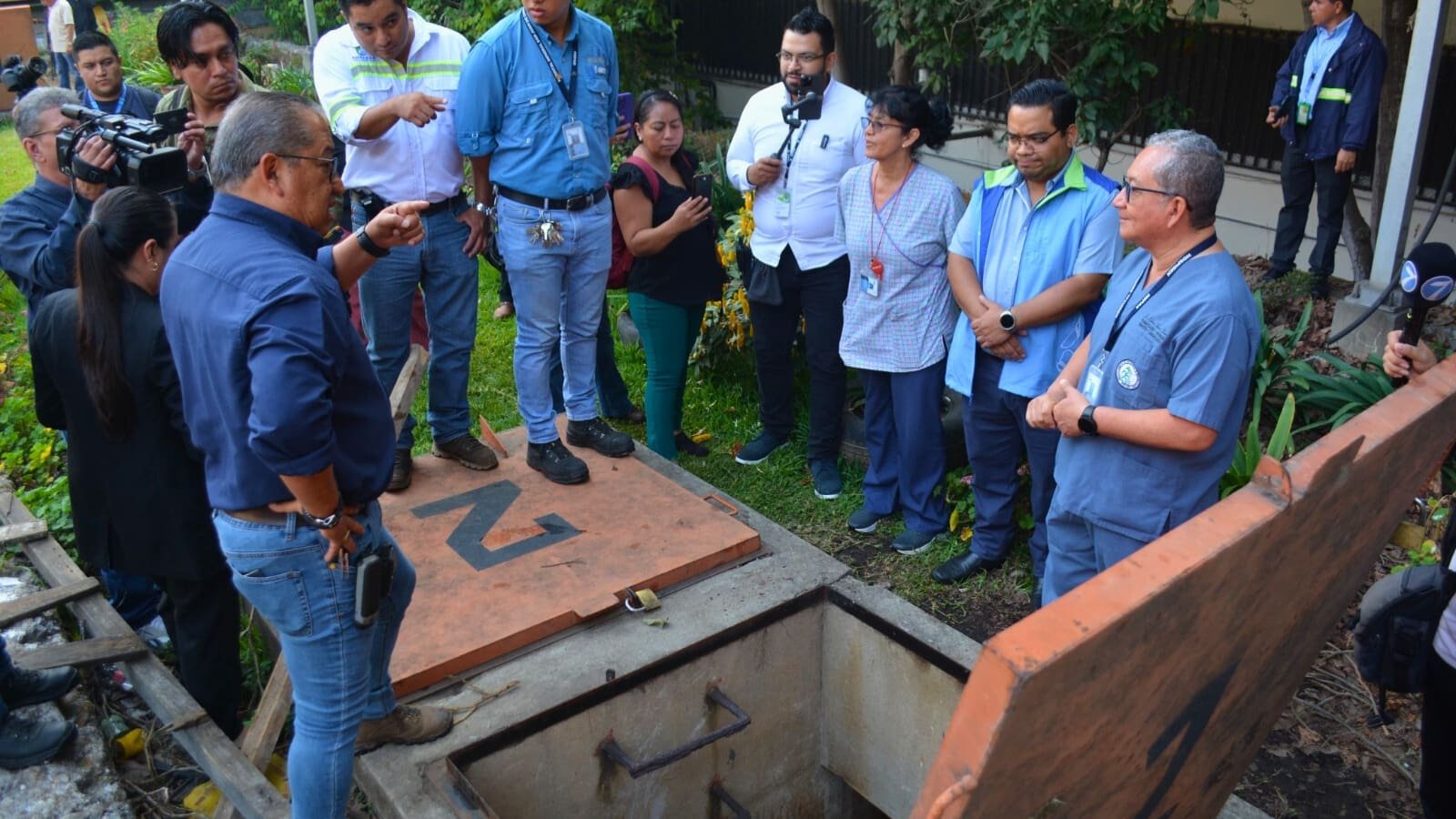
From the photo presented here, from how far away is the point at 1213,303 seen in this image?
268 centimetres

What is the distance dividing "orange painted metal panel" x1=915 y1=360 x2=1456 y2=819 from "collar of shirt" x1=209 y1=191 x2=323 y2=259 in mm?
1778

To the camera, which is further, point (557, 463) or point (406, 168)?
point (557, 463)

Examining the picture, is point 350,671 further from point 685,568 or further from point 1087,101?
point 1087,101

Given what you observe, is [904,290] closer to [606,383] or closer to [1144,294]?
→ [1144,294]

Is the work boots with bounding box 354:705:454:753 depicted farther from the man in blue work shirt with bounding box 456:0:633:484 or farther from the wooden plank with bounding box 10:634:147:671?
the man in blue work shirt with bounding box 456:0:633:484

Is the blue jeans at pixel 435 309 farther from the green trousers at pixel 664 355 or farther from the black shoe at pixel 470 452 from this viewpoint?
the green trousers at pixel 664 355

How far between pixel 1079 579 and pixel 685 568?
4.21ft

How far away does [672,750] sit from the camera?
3.38m

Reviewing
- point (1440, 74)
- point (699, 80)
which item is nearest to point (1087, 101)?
point (1440, 74)

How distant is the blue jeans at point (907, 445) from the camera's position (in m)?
4.38

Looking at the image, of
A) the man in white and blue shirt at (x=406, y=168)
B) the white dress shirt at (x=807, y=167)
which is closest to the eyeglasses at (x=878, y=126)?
the white dress shirt at (x=807, y=167)

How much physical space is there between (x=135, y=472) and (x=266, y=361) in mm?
1285

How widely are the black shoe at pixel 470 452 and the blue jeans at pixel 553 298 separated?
0.60ft

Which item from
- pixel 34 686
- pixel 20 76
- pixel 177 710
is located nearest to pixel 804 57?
pixel 177 710
